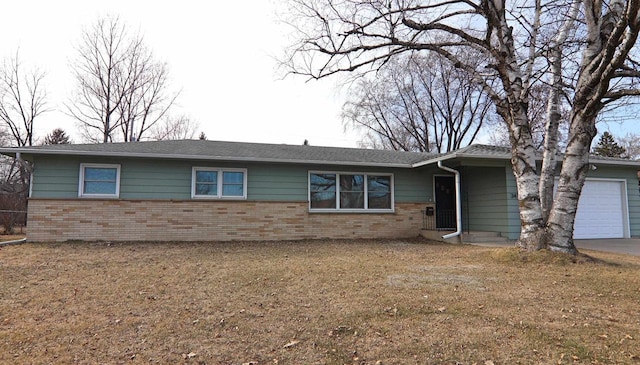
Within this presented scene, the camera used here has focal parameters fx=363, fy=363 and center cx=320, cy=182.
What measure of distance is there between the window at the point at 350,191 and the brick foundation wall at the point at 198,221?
1.06ft

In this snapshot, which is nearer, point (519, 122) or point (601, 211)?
point (519, 122)

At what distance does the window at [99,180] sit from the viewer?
33.9 ft

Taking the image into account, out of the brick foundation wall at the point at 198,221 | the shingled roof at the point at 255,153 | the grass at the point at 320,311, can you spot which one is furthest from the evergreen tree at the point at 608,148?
the grass at the point at 320,311

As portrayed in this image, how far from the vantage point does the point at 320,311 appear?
420 centimetres

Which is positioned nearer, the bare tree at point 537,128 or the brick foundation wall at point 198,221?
the brick foundation wall at point 198,221

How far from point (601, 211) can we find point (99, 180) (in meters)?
16.2

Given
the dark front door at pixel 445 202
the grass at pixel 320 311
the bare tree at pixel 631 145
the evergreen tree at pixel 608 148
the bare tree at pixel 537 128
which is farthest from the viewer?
the evergreen tree at pixel 608 148

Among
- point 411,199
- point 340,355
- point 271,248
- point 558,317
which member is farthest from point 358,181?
point 340,355

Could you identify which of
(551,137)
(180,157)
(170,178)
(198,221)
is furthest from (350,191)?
(551,137)

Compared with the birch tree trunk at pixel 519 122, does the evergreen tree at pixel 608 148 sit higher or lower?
higher

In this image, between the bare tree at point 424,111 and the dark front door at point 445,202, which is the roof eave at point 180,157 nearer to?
the dark front door at point 445,202

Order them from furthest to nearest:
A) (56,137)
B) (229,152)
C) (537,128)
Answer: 1. (56,137)
2. (537,128)
3. (229,152)

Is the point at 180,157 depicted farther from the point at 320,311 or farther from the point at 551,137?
the point at 551,137

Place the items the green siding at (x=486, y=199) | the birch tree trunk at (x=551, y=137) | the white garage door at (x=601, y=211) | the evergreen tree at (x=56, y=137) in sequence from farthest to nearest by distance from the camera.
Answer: the evergreen tree at (x=56, y=137) → the white garage door at (x=601, y=211) → the green siding at (x=486, y=199) → the birch tree trunk at (x=551, y=137)
